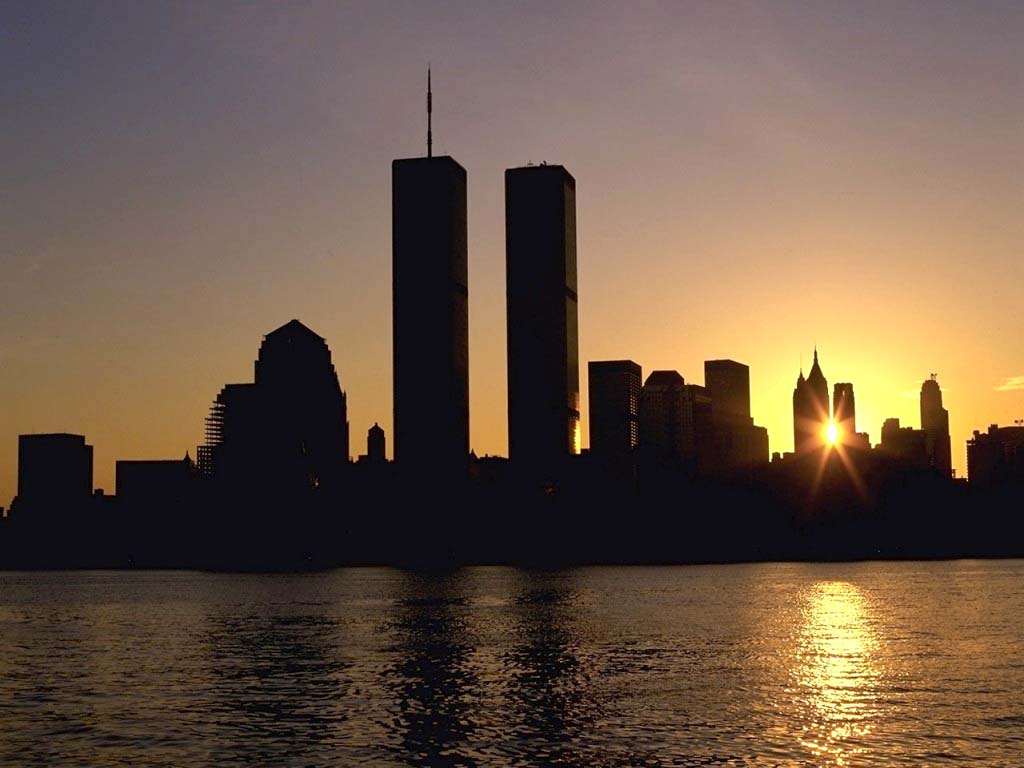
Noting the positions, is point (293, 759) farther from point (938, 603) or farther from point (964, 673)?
point (938, 603)

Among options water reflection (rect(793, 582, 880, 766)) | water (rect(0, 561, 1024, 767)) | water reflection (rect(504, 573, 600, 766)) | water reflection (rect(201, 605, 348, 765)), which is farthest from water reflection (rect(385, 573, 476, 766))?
water reflection (rect(793, 582, 880, 766))

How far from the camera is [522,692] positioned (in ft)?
262

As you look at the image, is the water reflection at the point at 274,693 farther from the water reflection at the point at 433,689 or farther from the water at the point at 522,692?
the water reflection at the point at 433,689

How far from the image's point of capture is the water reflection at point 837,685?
61.4m

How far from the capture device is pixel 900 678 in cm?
8519

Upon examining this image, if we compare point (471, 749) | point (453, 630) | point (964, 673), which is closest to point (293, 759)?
point (471, 749)

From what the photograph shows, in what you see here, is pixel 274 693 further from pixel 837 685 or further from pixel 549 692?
pixel 837 685

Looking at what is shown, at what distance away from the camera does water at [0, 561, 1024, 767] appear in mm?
59844

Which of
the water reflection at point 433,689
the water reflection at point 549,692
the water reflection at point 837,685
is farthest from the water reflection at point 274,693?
the water reflection at point 837,685

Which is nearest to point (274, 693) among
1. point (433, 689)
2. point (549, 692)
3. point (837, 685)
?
point (433, 689)

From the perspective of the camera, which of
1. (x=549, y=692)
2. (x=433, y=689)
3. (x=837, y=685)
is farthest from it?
(x=837, y=685)

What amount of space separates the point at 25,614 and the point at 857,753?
14432 centimetres

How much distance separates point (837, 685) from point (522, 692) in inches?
725

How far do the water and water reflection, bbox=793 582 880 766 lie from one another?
0.67ft
